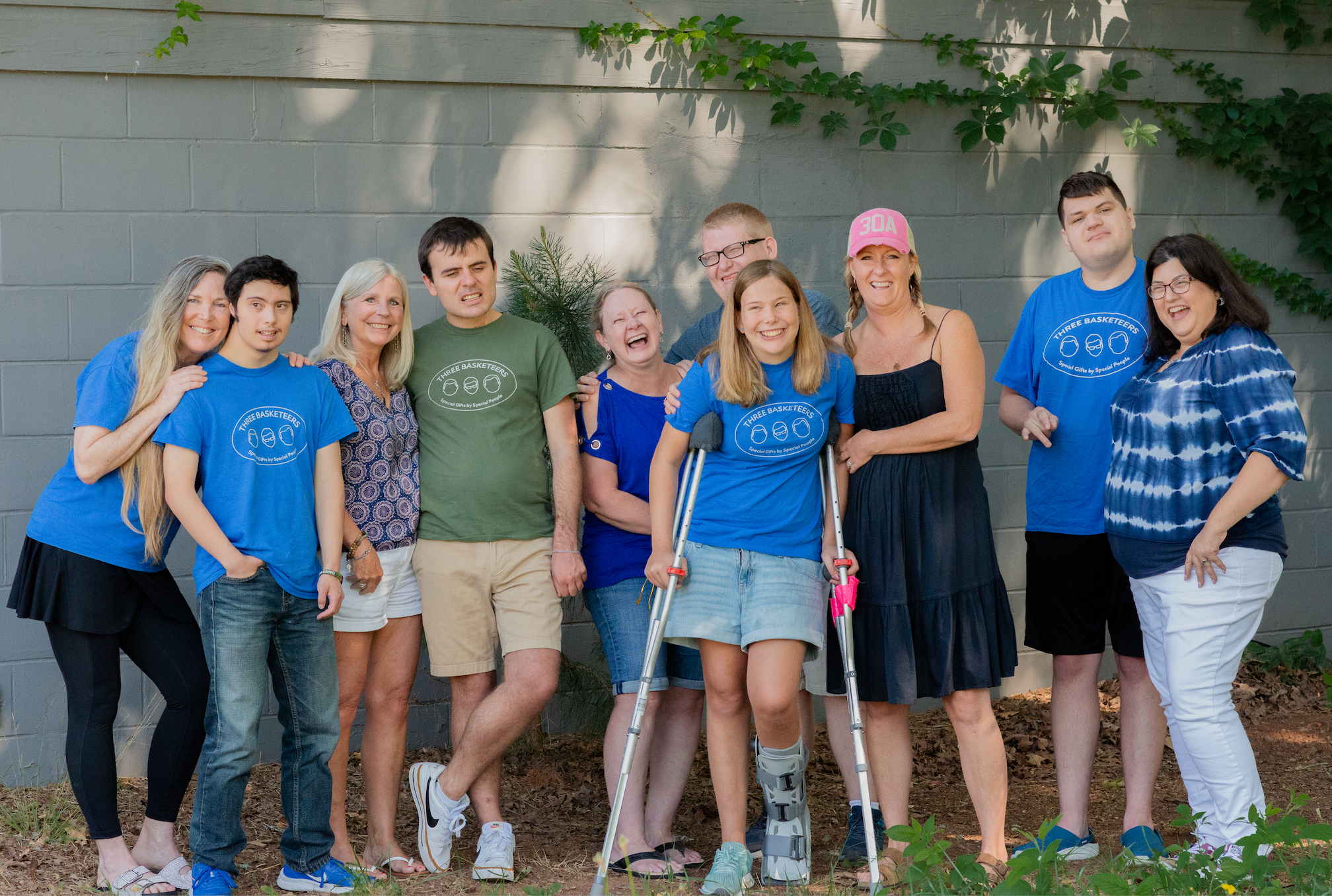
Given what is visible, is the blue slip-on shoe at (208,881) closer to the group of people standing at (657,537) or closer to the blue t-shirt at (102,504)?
the group of people standing at (657,537)

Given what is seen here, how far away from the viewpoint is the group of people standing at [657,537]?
3.22 meters

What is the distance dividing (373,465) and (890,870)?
1.94m

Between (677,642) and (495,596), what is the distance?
65 centimetres

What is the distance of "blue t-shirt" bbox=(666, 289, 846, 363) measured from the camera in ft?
12.4

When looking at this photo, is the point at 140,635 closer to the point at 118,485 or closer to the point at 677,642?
the point at 118,485

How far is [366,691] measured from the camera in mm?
3646

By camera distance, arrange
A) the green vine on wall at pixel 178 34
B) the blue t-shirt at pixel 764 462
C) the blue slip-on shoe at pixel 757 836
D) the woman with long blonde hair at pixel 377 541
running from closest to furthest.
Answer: the blue t-shirt at pixel 764 462 → the woman with long blonde hair at pixel 377 541 → the blue slip-on shoe at pixel 757 836 → the green vine on wall at pixel 178 34

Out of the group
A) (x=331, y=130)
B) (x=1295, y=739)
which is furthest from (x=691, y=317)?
(x=1295, y=739)

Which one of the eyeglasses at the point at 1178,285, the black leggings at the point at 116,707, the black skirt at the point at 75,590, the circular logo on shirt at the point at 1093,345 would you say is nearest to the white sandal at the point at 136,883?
the black leggings at the point at 116,707

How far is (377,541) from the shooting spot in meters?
3.53

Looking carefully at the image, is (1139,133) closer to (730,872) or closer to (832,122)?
(832,122)

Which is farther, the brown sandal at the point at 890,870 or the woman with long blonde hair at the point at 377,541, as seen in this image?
the woman with long blonde hair at the point at 377,541

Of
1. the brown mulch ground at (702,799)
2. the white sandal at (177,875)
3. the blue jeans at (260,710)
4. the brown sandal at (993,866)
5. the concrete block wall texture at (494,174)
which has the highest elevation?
the concrete block wall texture at (494,174)

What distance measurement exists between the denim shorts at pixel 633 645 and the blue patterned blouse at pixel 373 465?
2.20ft
